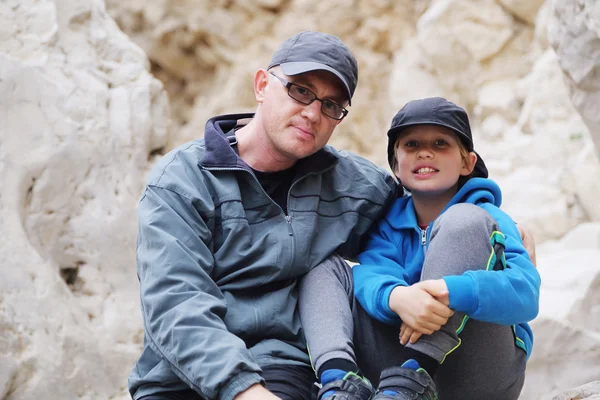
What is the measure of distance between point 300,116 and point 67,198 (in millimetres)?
1306

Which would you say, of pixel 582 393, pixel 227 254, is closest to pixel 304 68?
pixel 227 254

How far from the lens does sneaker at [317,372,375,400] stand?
1.54m

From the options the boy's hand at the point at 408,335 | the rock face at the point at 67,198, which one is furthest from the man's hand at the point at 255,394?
the rock face at the point at 67,198

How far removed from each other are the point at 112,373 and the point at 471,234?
1.66 metres

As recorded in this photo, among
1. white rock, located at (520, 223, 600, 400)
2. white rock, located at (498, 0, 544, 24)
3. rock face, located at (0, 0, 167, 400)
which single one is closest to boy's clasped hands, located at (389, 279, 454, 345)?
rock face, located at (0, 0, 167, 400)

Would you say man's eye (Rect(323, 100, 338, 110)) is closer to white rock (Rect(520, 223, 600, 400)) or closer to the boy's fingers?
the boy's fingers

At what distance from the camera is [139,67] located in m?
3.26

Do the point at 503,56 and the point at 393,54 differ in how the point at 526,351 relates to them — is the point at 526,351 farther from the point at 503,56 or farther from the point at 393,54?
the point at 393,54

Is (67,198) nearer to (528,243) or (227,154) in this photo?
(227,154)

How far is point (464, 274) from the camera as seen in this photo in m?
1.58

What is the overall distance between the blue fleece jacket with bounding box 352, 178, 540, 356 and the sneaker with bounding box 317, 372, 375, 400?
20 centimetres

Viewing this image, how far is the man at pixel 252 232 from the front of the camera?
5.19 ft

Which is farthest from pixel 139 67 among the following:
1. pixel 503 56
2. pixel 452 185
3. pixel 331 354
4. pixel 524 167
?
pixel 503 56

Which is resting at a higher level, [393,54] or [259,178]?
[259,178]
